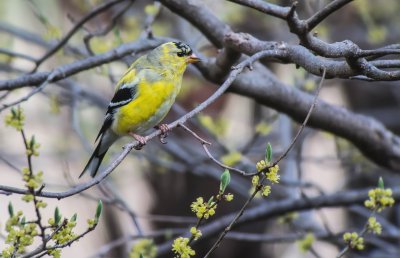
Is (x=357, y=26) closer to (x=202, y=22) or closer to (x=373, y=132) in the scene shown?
(x=373, y=132)

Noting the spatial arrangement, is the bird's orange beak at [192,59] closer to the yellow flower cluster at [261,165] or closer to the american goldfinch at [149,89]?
the american goldfinch at [149,89]

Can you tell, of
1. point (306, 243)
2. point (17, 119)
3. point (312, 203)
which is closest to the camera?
point (17, 119)

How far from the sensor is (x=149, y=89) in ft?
12.9

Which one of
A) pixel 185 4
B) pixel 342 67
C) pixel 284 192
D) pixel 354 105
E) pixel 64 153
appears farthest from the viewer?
pixel 354 105

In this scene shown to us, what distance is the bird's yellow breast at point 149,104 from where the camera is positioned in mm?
3902

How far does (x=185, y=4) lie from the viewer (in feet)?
12.0

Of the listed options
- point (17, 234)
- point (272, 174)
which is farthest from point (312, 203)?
point (17, 234)

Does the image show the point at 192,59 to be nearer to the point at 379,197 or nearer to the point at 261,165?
the point at 379,197

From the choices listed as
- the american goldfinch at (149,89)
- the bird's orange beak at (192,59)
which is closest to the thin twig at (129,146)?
the bird's orange beak at (192,59)

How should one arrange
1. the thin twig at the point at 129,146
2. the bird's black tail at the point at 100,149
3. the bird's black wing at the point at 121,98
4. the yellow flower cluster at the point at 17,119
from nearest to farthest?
the thin twig at the point at 129,146 → the yellow flower cluster at the point at 17,119 → the bird's black wing at the point at 121,98 → the bird's black tail at the point at 100,149

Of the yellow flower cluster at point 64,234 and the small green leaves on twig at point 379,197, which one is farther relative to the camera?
the small green leaves on twig at point 379,197

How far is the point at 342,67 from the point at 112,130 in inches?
86.1

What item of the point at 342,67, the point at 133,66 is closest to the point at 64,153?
the point at 133,66

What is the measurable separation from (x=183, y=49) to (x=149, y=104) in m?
0.41
